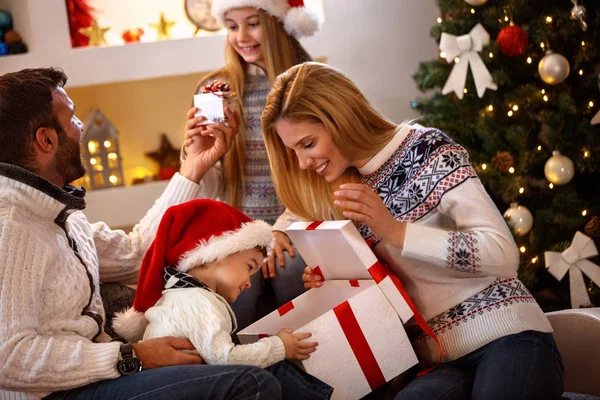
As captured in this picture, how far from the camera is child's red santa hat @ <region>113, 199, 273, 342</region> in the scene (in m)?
1.73

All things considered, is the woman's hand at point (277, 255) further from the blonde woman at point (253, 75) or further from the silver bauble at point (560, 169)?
the silver bauble at point (560, 169)

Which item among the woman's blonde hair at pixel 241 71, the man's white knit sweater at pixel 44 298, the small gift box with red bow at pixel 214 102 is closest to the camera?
the man's white knit sweater at pixel 44 298

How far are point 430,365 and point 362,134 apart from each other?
609mm

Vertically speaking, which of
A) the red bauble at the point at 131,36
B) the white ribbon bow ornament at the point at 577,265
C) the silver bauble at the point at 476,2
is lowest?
the white ribbon bow ornament at the point at 577,265

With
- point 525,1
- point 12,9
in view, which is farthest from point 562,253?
point 12,9

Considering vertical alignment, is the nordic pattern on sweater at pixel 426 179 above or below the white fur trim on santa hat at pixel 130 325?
above

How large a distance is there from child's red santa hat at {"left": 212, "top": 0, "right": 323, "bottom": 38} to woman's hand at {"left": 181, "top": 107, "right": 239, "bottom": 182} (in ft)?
1.51

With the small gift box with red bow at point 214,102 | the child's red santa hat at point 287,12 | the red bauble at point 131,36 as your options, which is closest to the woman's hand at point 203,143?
the small gift box with red bow at point 214,102

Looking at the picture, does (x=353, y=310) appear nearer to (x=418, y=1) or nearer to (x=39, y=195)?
(x=39, y=195)

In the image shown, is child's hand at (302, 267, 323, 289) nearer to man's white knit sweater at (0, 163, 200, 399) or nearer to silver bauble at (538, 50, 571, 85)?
man's white knit sweater at (0, 163, 200, 399)

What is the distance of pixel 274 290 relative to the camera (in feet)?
7.16

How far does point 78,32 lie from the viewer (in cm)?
385

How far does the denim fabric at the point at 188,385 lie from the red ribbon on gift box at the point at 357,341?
0.22 m

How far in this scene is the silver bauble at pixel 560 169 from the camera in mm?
2836
